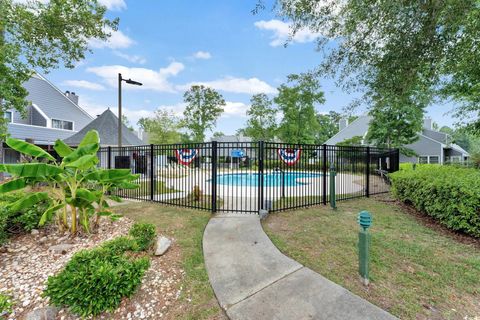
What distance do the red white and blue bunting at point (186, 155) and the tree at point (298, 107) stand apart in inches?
831

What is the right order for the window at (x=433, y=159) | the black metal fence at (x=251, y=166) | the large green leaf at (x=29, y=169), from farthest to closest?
the window at (x=433, y=159)
the black metal fence at (x=251, y=166)
the large green leaf at (x=29, y=169)

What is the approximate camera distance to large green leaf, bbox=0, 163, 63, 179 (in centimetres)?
321

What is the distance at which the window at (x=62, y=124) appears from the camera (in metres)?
19.9

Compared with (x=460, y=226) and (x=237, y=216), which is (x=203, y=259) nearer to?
(x=237, y=216)

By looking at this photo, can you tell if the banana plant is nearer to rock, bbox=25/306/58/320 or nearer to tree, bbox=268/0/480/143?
rock, bbox=25/306/58/320

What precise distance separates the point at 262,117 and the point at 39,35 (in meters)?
26.6

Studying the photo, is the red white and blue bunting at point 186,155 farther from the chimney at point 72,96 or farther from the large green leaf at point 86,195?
the chimney at point 72,96

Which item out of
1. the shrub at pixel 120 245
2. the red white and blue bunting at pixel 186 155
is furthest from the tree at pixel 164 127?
the shrub at pixel 120 245

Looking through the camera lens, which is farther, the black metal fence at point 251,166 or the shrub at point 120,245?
the black metal fence at point 251,166

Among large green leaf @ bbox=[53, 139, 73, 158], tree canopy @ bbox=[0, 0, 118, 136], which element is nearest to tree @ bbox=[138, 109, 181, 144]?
tree canopy @ bbox=[0, 0, 118, 136]

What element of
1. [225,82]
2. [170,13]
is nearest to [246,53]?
[170,13]

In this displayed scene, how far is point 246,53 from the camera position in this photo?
39.1 ft

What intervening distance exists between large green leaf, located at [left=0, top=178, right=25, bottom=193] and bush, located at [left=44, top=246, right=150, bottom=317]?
2.05 meters

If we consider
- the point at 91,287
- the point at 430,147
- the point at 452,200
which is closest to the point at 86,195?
the point at 91,287
